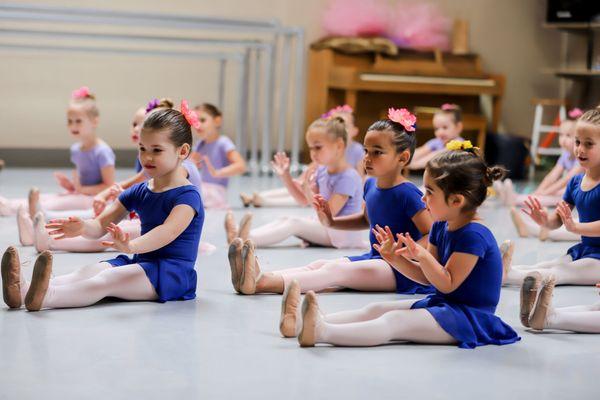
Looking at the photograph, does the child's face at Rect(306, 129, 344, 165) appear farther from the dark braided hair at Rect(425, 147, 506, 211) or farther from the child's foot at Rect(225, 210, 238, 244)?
the dark braided hair at Rect(425, 147, 506, 211)

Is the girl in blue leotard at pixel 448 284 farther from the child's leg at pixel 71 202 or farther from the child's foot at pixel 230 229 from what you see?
the child's leg at pixel 71 202

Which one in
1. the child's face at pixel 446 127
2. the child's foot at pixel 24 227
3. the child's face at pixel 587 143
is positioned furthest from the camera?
the child's face at pixel 446 127

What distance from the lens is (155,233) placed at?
9.02 ft

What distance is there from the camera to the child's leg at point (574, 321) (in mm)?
2631

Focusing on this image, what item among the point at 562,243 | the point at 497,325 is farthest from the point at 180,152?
the point at 562,243

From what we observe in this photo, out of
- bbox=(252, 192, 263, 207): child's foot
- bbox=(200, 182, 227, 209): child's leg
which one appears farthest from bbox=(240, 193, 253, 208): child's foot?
bbox=(200, 182, 227, 209): child's leg

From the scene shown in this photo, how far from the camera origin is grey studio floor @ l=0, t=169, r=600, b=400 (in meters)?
2.04

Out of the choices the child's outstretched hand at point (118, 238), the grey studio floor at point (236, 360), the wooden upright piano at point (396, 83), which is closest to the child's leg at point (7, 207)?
the grey studio floor at point (236, 360)

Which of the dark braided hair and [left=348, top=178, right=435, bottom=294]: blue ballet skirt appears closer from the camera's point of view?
the dark braided hair

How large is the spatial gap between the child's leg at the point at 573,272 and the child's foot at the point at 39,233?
1.76 m

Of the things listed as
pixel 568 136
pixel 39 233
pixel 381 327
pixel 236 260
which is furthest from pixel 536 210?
pixel 568 136

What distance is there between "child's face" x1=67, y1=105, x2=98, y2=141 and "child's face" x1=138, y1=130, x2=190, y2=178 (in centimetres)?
173

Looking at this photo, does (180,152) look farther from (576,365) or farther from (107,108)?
(107,108)

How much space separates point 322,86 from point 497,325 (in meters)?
5.58
